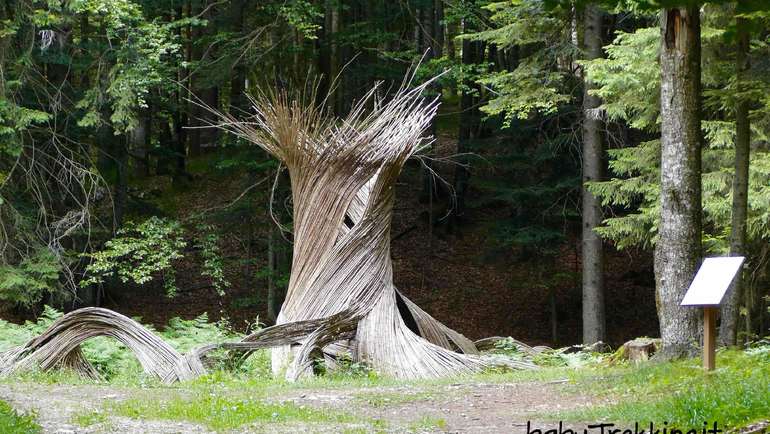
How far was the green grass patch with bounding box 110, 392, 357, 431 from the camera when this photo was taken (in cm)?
620

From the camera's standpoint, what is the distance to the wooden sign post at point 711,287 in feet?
20.5

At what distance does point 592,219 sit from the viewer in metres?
15.1

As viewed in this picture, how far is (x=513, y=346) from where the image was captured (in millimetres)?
11898

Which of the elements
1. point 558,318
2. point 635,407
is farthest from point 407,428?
point 558,318

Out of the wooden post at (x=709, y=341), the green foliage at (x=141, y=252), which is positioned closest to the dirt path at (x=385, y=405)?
the wooden post at (x=709, y=341)

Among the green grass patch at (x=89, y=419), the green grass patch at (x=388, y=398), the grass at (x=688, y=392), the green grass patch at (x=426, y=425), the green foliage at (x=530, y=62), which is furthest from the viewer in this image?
Answer: the green foliage at (x=530, y=62)

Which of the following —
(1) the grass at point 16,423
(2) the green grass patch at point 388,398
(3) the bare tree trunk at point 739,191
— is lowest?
(2) the green grass patch at point 388,398

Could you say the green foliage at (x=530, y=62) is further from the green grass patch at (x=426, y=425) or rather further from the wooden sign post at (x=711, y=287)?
the green grass patch at (x=426, y=425)

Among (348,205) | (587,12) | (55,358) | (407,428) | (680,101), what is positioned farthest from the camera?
(587,12)

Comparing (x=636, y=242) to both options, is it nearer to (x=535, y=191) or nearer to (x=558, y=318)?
(x=535, y=191)

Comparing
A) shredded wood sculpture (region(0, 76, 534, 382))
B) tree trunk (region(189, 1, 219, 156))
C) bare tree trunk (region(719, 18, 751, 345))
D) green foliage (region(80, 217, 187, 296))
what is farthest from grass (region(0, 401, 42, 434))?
green foliage (region(80, 217, 187, 296))

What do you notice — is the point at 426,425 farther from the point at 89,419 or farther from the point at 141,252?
the point at 141,252

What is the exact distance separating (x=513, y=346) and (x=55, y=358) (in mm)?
5691

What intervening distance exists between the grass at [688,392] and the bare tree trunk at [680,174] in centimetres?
42
